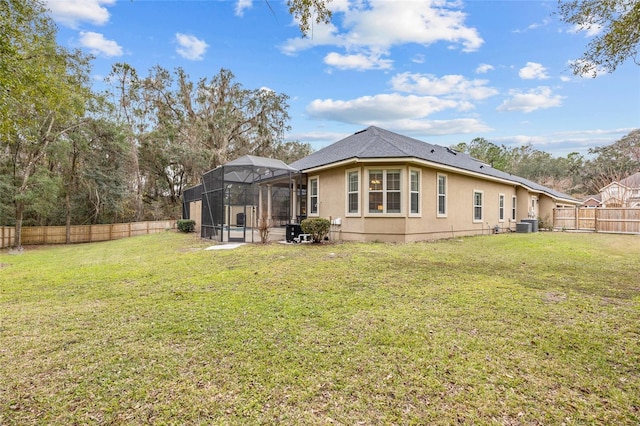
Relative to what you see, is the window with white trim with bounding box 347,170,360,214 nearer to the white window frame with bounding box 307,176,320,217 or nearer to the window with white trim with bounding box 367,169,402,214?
the window with white trim with bounding box 367,169,402,214

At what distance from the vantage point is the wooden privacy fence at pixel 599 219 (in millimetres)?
15305

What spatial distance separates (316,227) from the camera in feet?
34.4

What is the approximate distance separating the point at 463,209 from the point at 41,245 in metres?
21.6

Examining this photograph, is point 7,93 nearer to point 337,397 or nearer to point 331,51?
point 337,397

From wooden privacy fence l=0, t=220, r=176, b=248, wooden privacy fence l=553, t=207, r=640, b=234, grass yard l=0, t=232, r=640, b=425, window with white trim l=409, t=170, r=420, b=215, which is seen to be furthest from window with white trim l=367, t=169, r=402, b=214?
wooden privacy fence l=0, t=220, r=176, b=248

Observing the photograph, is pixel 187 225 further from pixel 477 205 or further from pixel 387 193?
pixel 477 205

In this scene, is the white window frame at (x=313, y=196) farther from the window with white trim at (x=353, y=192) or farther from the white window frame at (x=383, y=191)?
the white window frame at (x=383, y=191)

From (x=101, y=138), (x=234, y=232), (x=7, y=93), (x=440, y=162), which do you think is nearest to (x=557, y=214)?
(x=440, y=162)

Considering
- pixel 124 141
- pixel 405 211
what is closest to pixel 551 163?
pixel 405 211

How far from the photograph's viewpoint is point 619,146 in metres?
31.2

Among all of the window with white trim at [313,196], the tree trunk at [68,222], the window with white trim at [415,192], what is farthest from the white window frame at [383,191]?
the tree trunk at [68,222]

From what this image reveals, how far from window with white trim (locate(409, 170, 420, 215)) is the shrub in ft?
10.2

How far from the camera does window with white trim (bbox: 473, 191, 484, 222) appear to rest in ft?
45.8

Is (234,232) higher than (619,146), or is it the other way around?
(619,146)
